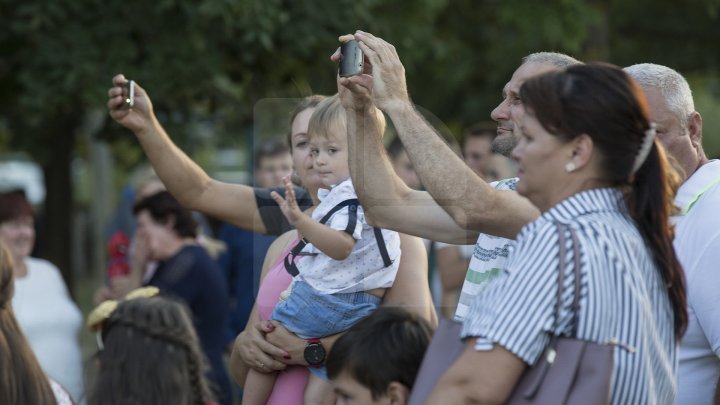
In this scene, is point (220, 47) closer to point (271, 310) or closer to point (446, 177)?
point (271, 310)

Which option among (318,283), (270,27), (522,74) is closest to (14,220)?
(270,27)

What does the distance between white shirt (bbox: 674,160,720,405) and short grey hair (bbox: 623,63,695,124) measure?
33 cm

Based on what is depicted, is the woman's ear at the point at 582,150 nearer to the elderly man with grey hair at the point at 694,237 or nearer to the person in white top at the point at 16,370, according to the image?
the elderly man with grey hair at the point at 694,237

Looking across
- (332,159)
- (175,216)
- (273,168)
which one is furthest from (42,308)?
(332,159)

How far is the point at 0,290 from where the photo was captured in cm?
419

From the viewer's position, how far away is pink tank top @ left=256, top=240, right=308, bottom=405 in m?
3.92

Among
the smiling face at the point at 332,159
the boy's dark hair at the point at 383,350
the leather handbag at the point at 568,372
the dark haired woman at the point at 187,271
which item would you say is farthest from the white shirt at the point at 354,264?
the dark haired woman at the point at 187,271

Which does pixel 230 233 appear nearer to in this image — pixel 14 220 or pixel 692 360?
pixel 14 220

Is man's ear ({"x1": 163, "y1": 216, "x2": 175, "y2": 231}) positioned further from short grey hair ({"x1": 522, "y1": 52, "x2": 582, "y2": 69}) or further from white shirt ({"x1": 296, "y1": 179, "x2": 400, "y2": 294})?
short grey hair ({"x1": 522, "y1": 52, "x2": 582, "y2": 69})

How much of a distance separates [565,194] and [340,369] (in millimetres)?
762

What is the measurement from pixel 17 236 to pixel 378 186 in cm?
373

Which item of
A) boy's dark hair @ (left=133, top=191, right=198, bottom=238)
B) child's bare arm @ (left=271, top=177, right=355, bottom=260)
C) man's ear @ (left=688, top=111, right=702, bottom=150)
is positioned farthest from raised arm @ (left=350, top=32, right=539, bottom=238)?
boy's dark hair @ (left=133, top=191, right=198, bottom=238)

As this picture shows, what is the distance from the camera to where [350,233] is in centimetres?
373

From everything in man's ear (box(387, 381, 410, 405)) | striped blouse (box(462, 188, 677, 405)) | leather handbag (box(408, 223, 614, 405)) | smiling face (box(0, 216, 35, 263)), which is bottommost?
smiling face (box(0, 216, 35, 263))
